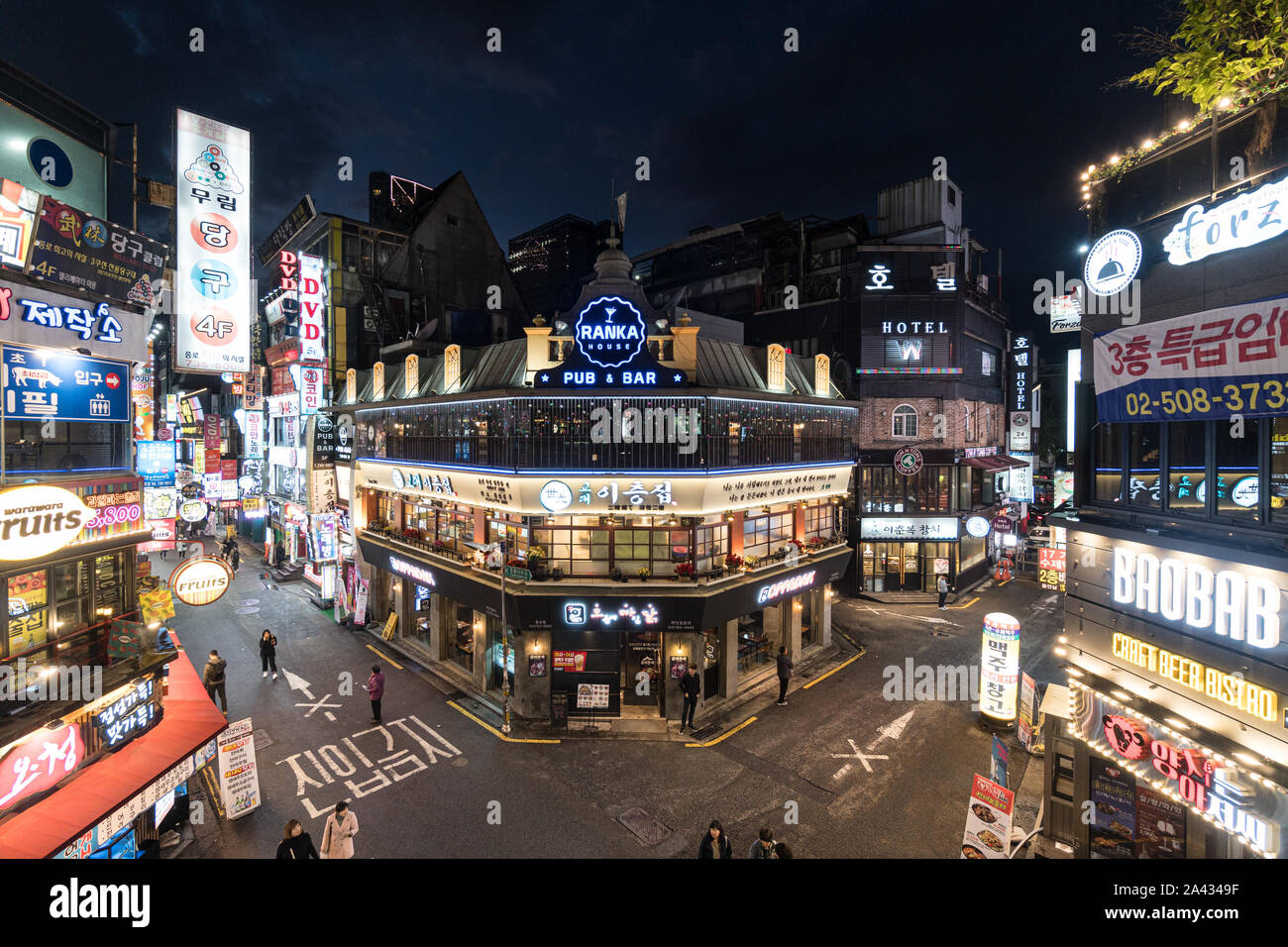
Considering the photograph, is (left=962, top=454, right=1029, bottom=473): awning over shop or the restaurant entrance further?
(left=962, top=454, right=1029, bottom=473): awning over shop

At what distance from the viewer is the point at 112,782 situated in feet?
31.8

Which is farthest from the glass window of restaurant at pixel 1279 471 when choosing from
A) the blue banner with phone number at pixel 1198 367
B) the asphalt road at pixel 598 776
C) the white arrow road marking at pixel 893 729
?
the white arrow road marking at pixel 893 729

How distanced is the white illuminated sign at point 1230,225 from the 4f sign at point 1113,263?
483 millimetres

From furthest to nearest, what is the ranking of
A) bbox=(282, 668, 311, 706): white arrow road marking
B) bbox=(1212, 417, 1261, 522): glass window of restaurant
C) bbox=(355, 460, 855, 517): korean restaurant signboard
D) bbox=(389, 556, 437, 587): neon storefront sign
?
bbox=(389, 556, 437, 587): neon storefront sign, bbox=(282, 668, 311, 706): white arrow road marking, bbox=(355, 460, 855, 517): korean restaurant signboard, bbox=(1212, 417, 1261, 522): glass window of restaurant

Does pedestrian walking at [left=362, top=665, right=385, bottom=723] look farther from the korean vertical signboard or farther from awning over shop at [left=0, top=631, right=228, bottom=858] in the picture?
the korean vertical signboard

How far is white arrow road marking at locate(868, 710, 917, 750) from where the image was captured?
54.8 feet

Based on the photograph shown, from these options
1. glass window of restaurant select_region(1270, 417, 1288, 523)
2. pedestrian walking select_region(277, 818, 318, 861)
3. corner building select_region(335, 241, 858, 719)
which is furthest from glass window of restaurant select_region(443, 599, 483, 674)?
glass window of restaurant select_region(1270, 417, 1288, 523)

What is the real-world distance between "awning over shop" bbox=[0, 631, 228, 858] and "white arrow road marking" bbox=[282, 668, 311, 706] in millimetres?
6413

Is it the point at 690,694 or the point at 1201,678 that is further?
the point at 690,694

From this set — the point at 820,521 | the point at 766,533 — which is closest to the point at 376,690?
the point at 766,533

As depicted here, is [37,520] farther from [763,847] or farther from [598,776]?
[763,847]

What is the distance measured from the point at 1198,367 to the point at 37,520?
750 inches

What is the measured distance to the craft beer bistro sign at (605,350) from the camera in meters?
17.1
